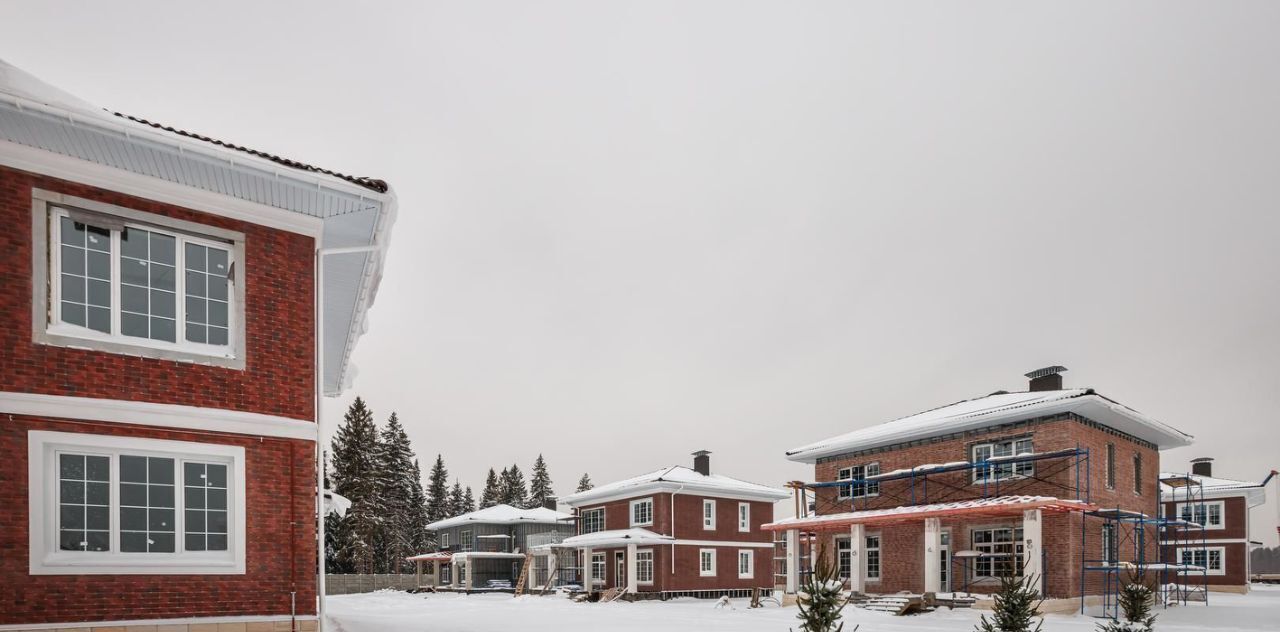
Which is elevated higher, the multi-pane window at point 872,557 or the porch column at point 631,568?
the multi-pane window at point 872,557

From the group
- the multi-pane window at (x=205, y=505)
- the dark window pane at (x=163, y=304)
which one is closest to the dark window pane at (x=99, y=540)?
the multi-pane window at (x=205, y=505)

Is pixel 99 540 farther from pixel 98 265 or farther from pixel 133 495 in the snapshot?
pixel 98 265

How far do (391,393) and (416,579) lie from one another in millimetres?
16862

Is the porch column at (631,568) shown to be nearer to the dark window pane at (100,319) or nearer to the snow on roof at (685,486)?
the snow on roof at (685,486)

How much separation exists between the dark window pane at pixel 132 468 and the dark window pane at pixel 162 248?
2445 mm

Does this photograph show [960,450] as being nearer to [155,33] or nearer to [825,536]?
[825,536]

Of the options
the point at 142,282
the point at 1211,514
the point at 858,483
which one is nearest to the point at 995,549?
the point at 858,483

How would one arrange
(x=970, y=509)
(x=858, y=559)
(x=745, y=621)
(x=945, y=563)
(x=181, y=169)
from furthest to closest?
1. (x=858, y=559)
2. (x=945, y=563)
3. (x=745, y=621)
4. (x=970, y=509)
5. (x=181, y=169)

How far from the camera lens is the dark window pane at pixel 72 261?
925cm

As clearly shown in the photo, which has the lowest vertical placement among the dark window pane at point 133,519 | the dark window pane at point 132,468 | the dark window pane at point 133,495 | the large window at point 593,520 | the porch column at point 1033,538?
the large window at point 593,520

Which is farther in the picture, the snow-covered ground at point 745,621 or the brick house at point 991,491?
the brick house at point 991,491

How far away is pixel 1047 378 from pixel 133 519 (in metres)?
28.5

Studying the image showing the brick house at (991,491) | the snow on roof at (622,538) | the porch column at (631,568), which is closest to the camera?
the brick house at (991,491)

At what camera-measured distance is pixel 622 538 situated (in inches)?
1467
